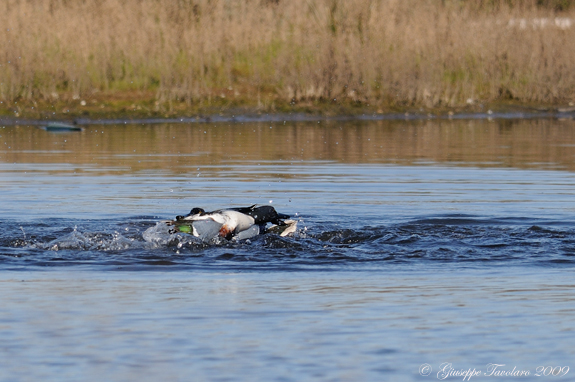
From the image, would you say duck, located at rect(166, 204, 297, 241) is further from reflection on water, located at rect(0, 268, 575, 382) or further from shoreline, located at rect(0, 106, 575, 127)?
shoreline, located at rect(0, 106, 575, 127)

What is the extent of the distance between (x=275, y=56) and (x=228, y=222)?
19.2 m

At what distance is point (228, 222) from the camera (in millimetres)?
9156

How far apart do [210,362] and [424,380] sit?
111cm

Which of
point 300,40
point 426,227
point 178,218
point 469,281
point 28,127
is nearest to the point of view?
point 469,281

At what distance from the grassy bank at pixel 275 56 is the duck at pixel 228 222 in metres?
17.4

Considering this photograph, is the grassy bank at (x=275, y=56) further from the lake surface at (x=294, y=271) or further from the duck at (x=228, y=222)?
the duck at (x=228, y=222)

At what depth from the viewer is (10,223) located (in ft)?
36.0

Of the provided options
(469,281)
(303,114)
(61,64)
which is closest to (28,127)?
(61,64)

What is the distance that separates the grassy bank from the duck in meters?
17.4

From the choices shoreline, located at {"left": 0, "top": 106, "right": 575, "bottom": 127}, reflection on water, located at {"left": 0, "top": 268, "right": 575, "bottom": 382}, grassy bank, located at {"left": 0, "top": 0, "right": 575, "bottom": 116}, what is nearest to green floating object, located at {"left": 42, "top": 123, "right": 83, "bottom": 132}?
shoreline, located at {"left": 0, "top": 106, "right": 575, "bottom": 127}

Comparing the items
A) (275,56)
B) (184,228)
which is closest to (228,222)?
(184,228)

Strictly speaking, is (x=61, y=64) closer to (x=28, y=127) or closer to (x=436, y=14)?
(x=28, y=127)

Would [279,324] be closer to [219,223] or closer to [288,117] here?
[219,223]

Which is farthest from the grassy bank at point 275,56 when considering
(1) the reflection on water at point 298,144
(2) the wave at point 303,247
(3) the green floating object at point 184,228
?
(3) the green floating object at point 184,228
